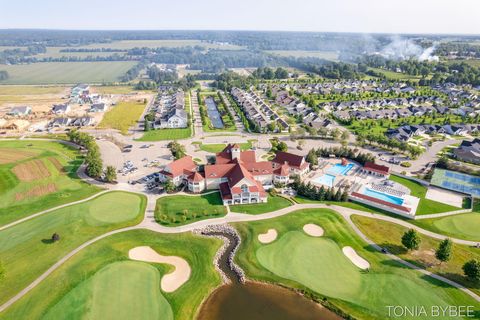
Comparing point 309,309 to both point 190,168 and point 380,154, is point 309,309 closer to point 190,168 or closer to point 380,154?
point 190,168

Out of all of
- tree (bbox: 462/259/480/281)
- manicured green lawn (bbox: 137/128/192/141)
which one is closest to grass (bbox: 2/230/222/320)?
→ tree (bbox: 462/259/480/281)

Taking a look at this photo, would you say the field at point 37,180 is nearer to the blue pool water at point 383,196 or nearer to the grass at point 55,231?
the grass at point 55,231

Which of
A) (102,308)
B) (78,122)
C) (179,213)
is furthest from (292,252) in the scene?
(78,122)

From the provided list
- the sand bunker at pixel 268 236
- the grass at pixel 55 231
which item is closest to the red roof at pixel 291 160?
the sand bunker at pixel 268 236

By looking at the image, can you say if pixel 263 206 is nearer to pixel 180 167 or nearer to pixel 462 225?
pixel 180 167

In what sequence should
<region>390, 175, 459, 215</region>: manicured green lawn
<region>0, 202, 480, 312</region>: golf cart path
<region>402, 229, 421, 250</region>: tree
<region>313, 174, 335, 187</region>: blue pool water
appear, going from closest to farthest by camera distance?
<region>0, 202, 480, 312</region>: golf cart path
<region>402, 229, 421, 250</region>: tree
<region>390, 175, 459, 215</region>: manicured green lawn
<region>313, 174, 335, 187</region>: blue pool water

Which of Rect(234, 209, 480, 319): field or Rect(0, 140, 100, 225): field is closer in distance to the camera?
Rect(234, 209, 480, 319): field

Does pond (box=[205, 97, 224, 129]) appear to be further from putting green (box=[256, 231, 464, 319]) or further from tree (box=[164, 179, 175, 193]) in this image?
putting green (box=[256, 231, 464, 319])

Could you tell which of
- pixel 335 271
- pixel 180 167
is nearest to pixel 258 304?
pixel 335 271
